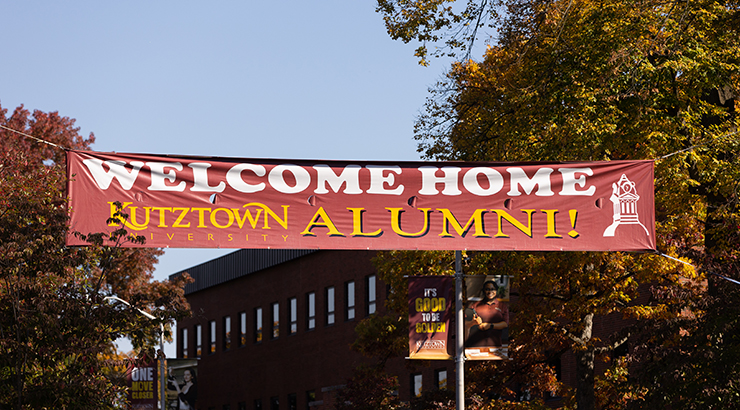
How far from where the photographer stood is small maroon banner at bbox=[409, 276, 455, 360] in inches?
826

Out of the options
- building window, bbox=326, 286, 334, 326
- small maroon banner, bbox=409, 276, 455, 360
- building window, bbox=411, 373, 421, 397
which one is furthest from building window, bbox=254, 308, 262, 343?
small maroon banner, bbox=409, 276, 455, 360

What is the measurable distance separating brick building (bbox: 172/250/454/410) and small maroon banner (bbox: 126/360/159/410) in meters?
8.29

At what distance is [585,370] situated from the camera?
24.5 m

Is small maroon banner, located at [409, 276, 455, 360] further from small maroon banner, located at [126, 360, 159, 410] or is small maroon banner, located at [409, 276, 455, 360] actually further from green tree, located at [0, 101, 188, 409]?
small maroon banner, located at [126, 360, 159, 410]

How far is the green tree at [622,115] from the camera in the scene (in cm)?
2055

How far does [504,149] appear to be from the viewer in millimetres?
22812

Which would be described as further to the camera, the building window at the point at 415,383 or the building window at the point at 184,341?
the building window at the point at 184,341

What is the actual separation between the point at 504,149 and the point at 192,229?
13559 millimetres

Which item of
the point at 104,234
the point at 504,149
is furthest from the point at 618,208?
the point at 504,149

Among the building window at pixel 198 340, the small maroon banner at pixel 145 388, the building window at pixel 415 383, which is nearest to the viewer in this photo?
the building window at pixel 415 383

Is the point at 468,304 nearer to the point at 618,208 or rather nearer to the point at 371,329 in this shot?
the point at 371,329

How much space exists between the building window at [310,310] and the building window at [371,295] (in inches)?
236

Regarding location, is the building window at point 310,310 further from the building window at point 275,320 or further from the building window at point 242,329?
the building window at point 242,329

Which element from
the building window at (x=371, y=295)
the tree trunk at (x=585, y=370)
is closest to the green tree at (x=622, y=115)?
the tree trunk at (x=585, y=370)
